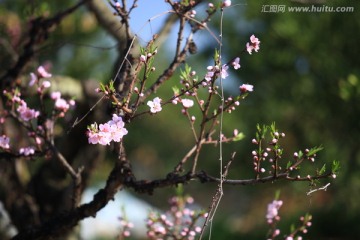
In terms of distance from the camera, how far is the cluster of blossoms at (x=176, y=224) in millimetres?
2692

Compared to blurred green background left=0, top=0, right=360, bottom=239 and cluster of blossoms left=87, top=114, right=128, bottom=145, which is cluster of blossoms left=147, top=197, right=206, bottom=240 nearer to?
cluster of blossoms left=87, top=114, right=128, bottom=145

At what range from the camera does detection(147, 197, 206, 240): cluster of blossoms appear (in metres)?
2.69

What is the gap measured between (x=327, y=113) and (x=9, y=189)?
16.7 feet

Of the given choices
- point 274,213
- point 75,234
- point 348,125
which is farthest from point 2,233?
point 348,125

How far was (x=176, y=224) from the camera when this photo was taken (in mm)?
3002

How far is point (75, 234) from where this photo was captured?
3.80 m

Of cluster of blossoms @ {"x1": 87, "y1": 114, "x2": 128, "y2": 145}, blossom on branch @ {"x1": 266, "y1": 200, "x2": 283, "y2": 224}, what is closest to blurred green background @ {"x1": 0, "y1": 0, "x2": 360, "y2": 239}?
blossom on branch @ {"x1": 266, "y1": 200, "x2": 283, "y2": 224}

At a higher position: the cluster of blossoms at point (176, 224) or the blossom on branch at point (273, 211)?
the blossom on branch at point (273, 211)

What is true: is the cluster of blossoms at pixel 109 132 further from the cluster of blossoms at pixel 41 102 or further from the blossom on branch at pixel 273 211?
the blossom on branch at pixel 273 211

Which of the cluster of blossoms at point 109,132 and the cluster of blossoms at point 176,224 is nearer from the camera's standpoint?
the cluster of blossoms at point 109,132

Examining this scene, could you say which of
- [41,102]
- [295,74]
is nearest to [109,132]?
[41,102]

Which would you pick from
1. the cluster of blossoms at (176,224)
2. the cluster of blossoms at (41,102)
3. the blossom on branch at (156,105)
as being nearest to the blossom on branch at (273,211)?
the cluster of blossoms at (176,224)

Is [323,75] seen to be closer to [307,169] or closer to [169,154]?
[307,169]

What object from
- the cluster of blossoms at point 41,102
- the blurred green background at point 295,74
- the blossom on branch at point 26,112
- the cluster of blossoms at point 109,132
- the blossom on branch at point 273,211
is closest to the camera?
the cluster of blossoms at point 109,132
